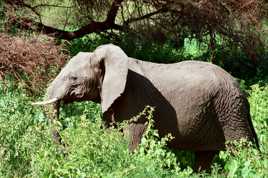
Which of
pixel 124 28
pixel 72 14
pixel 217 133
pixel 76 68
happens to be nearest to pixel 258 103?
pixel 217 133

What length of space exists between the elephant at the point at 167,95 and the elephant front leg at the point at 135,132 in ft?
0.26

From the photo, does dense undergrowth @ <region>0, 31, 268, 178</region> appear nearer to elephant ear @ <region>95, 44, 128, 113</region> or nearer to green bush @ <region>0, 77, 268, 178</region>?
green bush @ <region>0, 77, 268, 178</region>

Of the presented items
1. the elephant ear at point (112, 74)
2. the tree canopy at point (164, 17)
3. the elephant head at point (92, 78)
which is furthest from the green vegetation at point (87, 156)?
the tree canopy at point (164, 17)

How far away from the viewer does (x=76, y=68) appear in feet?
19.6

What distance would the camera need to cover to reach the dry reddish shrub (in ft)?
24.4

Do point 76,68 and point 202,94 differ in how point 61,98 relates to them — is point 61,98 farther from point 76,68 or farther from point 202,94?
point 202,94

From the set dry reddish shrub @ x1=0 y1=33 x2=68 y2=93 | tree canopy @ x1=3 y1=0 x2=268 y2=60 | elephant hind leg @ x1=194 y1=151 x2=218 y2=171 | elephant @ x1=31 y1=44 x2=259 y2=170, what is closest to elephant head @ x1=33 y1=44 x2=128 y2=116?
elephant @ x1=31 y1=44 x2=259 y2=170

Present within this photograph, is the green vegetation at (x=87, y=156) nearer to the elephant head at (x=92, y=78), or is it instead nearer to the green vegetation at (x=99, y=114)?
the green vegetation at (x=99, y=114)

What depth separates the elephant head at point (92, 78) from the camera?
584 cm

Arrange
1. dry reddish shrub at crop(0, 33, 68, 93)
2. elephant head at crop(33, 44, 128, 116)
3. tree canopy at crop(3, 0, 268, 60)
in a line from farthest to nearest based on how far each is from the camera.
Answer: tree canopy at crop(3, 0, 268, 60), dry reddish shrub at crop(0, 33, 68, 93), elephant head at crop(33, 44, 128, 116)

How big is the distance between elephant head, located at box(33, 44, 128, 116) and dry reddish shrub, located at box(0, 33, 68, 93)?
1441 millimetres

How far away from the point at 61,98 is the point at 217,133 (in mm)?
1316

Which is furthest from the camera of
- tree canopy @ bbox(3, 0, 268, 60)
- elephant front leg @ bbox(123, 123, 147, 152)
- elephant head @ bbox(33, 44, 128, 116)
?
tree canopy @ bbox(3, 0, 268, 60)

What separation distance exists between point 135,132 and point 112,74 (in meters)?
0.50
